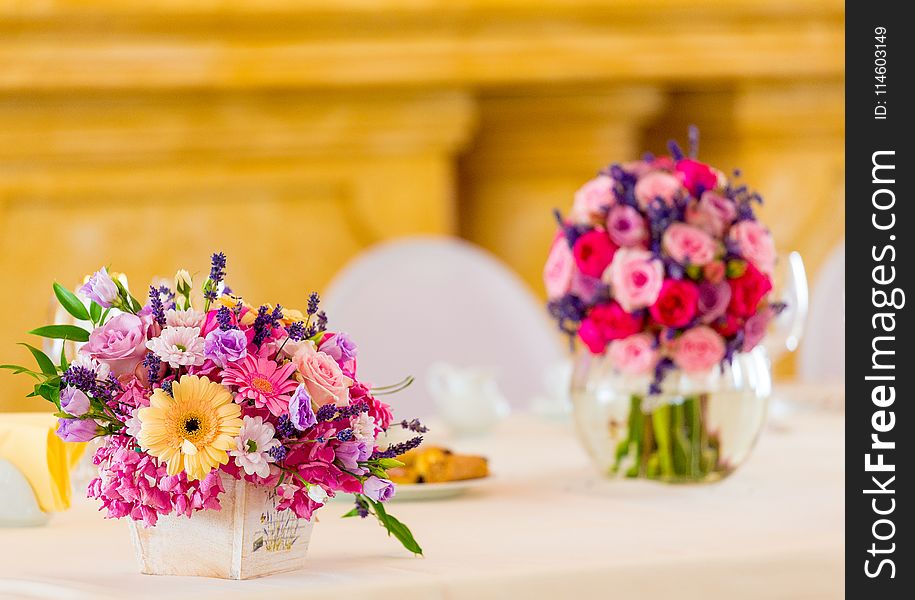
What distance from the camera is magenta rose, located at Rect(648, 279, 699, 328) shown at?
120 centimetres

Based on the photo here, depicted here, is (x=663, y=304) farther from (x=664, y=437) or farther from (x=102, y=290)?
(x=102, y=290)

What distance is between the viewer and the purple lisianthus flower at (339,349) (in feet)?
2.84

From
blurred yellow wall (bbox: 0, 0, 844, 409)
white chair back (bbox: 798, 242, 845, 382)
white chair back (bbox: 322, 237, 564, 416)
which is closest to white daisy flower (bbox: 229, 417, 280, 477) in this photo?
white chair back (bbox: 322, 237, 564, 416)

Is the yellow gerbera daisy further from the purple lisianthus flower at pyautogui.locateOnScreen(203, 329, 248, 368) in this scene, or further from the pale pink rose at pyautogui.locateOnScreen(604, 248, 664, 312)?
the pale pink rose at pyautogui.locateOnScreen(604, 248, 664, 312)

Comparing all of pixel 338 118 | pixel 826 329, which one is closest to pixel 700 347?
pixel 826 329

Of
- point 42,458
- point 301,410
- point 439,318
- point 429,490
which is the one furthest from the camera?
point 439,318

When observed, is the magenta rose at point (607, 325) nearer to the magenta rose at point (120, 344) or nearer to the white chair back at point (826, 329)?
the magenta rose at point (120, 344)

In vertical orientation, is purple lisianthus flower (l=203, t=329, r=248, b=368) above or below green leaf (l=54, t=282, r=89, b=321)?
below

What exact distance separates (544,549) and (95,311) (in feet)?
1.15

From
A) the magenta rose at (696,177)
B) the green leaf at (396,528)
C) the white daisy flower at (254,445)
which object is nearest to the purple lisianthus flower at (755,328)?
the magenta rose at (696,177)

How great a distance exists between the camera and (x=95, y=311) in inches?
33.9

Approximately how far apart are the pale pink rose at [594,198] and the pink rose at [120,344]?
52 centimetres

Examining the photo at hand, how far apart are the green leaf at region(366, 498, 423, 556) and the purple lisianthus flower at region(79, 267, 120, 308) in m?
0.21

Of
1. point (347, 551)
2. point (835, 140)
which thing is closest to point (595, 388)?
point (347, 551)
